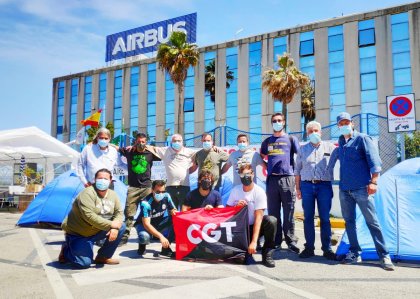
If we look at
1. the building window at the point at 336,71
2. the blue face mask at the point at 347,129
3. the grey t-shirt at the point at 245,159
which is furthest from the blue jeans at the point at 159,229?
the building window at the point at 336,71

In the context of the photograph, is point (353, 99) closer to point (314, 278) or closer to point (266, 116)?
point (266, 116)

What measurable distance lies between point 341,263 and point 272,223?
3.66ft

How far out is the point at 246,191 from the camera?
5445 mm

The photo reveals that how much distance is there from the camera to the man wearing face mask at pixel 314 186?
5.54 m

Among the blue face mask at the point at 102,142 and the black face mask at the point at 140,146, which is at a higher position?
the blue face mask at the point at 102,142

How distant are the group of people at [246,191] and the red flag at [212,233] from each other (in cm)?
14

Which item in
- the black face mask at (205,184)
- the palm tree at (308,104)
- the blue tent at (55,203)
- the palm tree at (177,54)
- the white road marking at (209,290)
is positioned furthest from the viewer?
the palm tree at (308,104)

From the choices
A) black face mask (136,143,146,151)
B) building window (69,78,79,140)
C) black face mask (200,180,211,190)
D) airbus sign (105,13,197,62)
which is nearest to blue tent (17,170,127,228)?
black face mask (136,143,146,151)

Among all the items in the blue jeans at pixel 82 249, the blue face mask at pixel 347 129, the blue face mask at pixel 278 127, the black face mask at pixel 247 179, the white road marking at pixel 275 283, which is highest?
the blue face mask at pixel 278 127

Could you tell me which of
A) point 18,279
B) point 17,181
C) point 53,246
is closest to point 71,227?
point 18,279

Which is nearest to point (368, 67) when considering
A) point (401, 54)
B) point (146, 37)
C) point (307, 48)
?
point (401, 54)

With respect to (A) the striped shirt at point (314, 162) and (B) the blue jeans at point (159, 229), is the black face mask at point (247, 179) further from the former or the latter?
(B) the blue jeans at point (159, 229)

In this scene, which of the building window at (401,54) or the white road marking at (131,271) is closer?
the white road marking at (131,271)

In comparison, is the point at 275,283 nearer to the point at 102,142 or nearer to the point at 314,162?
the point at 314,162
